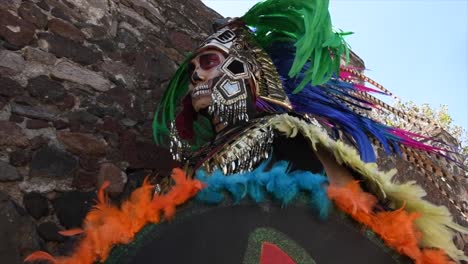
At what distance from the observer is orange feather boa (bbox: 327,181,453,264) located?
1551mm

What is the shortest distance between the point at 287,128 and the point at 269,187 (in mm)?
461

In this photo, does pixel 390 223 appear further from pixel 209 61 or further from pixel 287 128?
pixel 209 61

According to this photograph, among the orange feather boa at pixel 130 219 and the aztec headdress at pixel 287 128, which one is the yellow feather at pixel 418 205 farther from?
the orange feather boa at pixel 130 219

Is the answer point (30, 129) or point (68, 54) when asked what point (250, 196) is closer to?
point (30, 129)

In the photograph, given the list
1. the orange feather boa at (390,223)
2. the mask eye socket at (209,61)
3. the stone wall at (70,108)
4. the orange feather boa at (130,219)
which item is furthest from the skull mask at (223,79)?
the orange feather boa at (390,223)

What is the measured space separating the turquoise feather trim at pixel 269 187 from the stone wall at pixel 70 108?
110cm

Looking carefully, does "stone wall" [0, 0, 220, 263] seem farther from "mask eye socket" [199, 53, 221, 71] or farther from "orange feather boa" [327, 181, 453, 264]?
"orange feather boa" [327, 181, 453, 264]

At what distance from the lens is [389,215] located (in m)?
1.60

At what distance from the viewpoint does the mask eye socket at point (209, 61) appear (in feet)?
8.07

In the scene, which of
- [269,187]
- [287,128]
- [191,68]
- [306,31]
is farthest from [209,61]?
[269,187]

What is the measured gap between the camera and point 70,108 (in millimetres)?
2598

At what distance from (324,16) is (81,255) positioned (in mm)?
1499

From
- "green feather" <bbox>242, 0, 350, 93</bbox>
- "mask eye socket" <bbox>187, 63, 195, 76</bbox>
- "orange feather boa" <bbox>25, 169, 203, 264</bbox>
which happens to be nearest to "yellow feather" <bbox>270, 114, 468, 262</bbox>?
"orange feather boa" <bbox>25, 169, 203, 264</bbox>

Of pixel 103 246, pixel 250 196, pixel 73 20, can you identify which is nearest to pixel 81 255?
pixel 103 246
